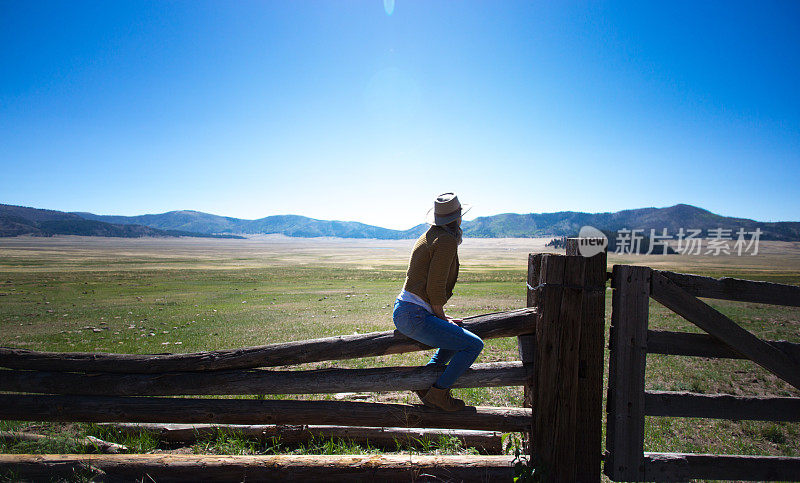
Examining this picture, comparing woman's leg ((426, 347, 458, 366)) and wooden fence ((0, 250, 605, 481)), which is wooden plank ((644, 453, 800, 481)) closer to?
wooden fence ((0, 250, 605, 481))

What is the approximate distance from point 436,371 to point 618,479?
2.08 metres

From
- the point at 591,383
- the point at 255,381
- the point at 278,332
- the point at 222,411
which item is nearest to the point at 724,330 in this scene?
the point at 591,383

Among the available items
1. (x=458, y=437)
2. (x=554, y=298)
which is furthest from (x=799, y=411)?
(x=458, y=437)

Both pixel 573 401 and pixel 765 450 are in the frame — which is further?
pixel 765 450

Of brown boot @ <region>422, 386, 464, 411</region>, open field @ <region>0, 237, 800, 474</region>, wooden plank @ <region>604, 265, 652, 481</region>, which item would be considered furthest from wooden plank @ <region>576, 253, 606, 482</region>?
open field @ <region>0, 237, 800, 474</region>

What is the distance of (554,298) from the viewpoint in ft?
11.7

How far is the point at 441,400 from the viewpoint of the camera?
12.9 feet

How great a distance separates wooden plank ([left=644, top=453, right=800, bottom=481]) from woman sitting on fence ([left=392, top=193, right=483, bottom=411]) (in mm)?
2159

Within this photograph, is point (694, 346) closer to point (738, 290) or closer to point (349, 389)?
point (738, 290)

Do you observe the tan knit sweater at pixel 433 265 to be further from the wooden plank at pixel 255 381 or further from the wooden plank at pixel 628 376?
the wooden plank at pixel 628 376

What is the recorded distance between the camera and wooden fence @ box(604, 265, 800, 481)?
352cm

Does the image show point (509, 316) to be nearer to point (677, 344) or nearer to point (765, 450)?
point (677, 344)

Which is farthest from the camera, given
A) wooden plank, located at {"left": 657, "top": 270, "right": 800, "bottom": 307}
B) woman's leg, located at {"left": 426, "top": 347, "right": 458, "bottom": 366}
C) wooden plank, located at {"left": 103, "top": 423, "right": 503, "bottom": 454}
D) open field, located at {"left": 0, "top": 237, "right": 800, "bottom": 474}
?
open field, located at {"left": 0, "top": 237, "right": 800, "bottom": 474}

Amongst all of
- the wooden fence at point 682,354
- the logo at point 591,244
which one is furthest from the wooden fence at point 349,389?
the wooden fence at point 682,354
